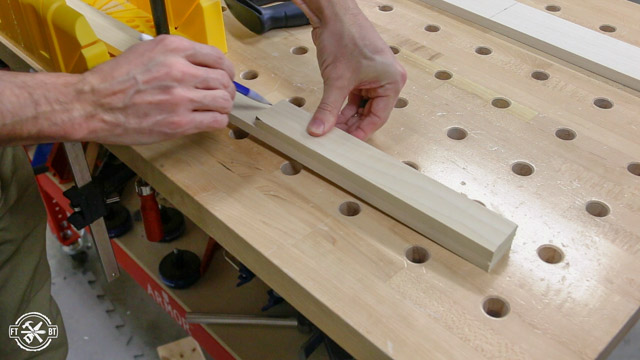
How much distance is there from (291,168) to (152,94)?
270 millimetres

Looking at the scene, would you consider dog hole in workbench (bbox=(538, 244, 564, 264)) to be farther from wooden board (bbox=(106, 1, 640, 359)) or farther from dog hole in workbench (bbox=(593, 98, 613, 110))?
dog hole in workbench (bbox=(593, 98, 613, 110))

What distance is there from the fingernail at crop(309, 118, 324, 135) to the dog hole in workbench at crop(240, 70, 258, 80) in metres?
0.28

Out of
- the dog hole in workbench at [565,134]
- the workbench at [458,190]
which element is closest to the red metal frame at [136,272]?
the workbench at [458,190]

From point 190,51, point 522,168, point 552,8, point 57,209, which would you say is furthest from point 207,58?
point 57,209

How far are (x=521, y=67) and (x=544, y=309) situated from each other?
0.64 meters

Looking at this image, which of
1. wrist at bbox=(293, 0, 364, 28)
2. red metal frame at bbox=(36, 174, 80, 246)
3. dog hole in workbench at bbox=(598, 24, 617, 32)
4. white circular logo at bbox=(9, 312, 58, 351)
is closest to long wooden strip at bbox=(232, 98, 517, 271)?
wrist at bbox=(293, 0, 364, 28)

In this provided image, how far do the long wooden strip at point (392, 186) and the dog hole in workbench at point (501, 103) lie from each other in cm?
33

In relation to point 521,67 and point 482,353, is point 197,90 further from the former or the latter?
point 521,67

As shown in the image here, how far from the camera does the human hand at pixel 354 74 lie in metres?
1.08

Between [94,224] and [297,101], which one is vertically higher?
[297,101]

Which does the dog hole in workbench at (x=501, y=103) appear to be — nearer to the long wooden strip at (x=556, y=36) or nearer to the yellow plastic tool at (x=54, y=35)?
the long wooden strip at (x=556, y=36)

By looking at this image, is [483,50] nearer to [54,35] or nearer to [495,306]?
[495,306]

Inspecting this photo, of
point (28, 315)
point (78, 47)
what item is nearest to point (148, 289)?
point (28, 315)

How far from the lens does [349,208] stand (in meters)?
0.98
